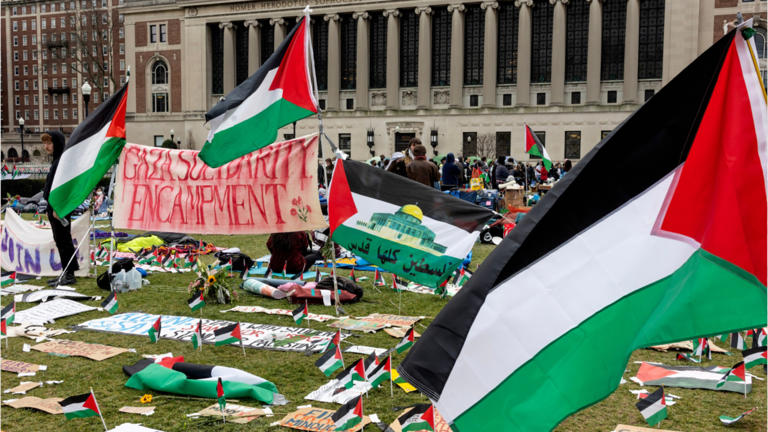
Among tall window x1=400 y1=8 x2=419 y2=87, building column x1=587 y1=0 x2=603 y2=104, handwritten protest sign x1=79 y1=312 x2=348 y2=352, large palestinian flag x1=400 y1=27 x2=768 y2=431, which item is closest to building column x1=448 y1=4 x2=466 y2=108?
tall window x1=400 y1=8 x2=419 y2=87

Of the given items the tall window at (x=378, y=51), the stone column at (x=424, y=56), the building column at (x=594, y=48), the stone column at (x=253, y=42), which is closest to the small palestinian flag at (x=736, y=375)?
the building column at (x=594, y=48)

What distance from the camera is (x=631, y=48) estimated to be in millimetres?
54188

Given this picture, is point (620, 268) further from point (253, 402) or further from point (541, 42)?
point (541, 42)

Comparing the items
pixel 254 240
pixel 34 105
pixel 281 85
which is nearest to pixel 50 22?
pixel 34 105

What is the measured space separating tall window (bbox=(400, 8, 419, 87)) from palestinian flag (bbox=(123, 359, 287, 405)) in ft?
187

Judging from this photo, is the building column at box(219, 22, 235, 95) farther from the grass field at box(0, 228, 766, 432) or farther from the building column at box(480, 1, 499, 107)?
the grass field at box(0, 228, 766, 432)

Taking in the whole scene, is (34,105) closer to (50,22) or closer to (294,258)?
(50,22)

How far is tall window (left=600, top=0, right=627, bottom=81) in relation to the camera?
5566 cm

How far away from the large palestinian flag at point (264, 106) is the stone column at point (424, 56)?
172ft

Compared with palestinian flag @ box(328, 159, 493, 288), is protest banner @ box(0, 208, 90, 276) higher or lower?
lower

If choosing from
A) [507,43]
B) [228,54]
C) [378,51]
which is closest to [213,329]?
[507,43]

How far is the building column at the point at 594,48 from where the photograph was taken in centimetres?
5516

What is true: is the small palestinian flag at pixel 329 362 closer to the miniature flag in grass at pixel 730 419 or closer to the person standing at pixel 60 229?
the miniature flag in grass at pixel 730 419

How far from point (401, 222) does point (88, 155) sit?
5.17 meters
